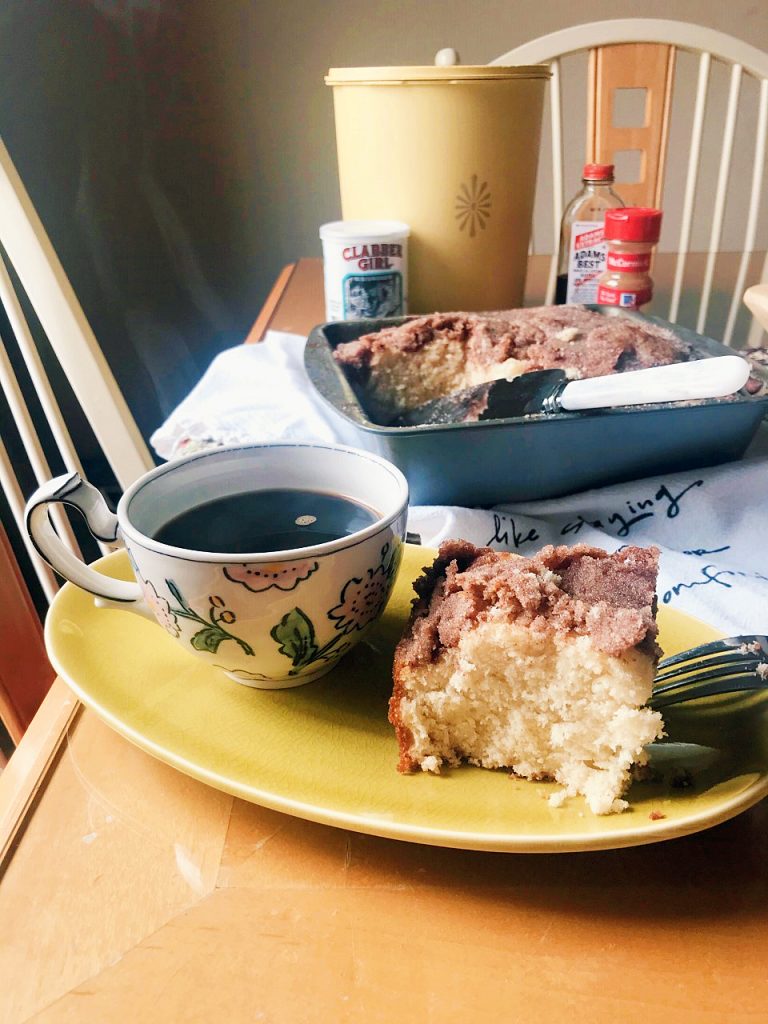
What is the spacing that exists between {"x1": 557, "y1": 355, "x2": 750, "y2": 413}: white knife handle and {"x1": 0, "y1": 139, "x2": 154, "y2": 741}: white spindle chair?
49cm

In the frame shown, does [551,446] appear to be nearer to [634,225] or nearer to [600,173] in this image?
[634,225]

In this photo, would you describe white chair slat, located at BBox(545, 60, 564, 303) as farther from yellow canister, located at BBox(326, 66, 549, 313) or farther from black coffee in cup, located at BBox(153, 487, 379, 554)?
black coffee in cup, located at BBox(153, 487, 379, 554)

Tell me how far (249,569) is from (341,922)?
148 mm

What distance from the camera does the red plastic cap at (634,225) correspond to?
0.83 metres

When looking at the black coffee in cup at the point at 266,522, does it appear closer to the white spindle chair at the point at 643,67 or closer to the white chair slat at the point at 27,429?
the white chair slat at the point at 27,429

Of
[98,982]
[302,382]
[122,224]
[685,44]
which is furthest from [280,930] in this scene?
[122,224]

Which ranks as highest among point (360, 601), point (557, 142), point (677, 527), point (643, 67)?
point (643, 67)

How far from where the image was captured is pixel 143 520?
42 centimetres

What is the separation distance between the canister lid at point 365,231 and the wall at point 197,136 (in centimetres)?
80

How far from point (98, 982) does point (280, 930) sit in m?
0.07

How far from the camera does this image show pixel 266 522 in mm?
440

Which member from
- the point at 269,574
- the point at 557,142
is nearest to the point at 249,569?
the point at 269,574

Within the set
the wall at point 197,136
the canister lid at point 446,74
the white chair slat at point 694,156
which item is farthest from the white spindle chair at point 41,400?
the white chair slat at point 694,156

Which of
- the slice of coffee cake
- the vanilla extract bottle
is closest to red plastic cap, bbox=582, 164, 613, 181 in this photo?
the vanilla extract bottle
